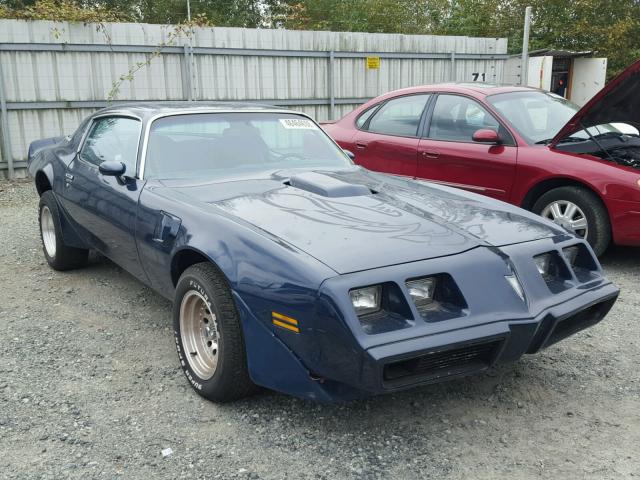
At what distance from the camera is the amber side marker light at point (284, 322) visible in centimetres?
258

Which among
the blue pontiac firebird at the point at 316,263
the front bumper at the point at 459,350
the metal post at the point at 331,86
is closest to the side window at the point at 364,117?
the blue pontiac firebird at the point at 316,263

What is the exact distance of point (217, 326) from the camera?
2.95 m

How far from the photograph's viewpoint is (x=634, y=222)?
16.7ft

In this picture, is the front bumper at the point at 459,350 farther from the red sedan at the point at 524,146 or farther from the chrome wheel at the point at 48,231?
the chrome wheel at the point at 48,231

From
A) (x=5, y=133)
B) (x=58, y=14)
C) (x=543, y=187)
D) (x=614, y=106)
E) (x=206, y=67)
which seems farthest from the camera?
(x=206, y=67)

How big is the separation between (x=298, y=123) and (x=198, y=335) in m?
1.95

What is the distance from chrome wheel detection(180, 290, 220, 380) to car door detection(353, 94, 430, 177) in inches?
144

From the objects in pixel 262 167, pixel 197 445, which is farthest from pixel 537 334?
pixel 262 167

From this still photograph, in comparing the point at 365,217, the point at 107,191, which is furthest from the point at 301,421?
the point at 107,191

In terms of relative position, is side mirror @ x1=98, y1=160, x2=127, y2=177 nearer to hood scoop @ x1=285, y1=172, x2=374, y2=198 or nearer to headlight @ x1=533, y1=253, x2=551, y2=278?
hood scoop @ x1=285, y1=172, x2=374, y2=198

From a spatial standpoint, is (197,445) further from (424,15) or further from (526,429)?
(424,15)

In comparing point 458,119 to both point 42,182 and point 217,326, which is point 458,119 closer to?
point 42,182

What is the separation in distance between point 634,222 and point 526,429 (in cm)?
286

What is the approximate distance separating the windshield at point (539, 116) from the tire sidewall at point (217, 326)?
382 cm
